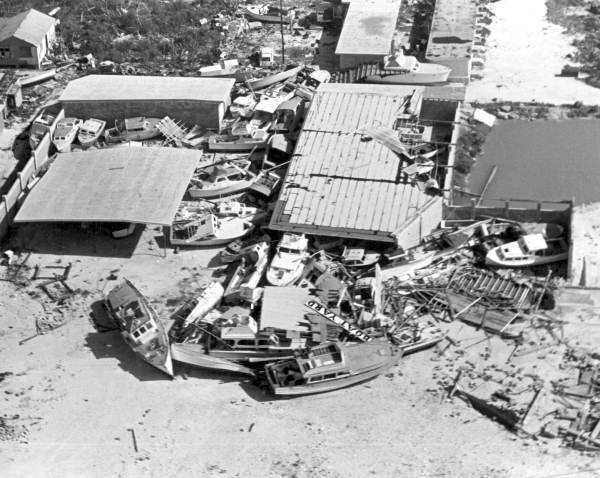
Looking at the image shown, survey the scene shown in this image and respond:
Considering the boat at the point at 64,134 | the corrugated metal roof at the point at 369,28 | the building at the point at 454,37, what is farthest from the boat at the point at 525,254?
the boat at the point at 64,134

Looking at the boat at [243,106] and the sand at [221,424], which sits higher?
the boat at [243,106]

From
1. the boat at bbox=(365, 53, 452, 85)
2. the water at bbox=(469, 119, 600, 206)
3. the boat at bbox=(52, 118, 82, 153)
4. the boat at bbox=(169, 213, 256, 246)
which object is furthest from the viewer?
the boat at bbox=(365, 53, 452, 85)

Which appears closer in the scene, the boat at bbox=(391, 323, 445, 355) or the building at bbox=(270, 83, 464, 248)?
the boat at bbox=(391, 323, 445, 355)

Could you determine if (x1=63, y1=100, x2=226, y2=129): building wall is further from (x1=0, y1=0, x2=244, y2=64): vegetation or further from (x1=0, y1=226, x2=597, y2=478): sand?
(x1=0, y1=226, x2=597, y2=478): sand

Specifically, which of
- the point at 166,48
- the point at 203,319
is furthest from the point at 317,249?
the point at 166,48

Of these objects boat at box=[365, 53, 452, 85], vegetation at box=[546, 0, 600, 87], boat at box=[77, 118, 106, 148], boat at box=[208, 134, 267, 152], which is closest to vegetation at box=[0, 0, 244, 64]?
boat at box=[77, 118, 106, 148]

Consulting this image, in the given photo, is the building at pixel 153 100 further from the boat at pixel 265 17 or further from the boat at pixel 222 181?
the boat at pixel 265 17
